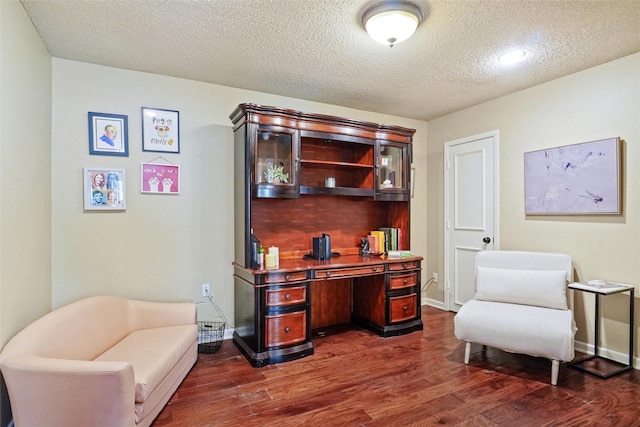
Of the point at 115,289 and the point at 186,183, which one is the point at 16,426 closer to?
the point at 115,289

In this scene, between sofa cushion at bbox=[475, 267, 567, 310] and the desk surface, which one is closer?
sofa cushion at bbox=[475, 267, 567, 310]

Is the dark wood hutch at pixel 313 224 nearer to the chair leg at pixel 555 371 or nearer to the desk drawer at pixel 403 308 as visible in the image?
the desk drawer at pixel 403 308

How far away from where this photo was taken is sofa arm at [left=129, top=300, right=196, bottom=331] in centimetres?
274

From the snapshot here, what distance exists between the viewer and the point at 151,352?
2229 millimetres

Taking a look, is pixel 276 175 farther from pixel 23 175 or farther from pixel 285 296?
pixel 23 175

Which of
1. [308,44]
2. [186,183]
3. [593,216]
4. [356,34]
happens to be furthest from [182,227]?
[593,216]

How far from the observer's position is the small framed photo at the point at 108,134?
2861 mm

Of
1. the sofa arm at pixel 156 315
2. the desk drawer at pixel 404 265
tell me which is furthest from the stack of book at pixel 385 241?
the sofa arm at pixel 156 315

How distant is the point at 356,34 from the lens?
2.41 meters

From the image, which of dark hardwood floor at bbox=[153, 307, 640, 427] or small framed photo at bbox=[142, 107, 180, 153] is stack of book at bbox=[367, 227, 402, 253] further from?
small framed photo at bbox=[142, 107, 180, 153]

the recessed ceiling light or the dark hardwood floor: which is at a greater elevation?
the recessed ceiling light

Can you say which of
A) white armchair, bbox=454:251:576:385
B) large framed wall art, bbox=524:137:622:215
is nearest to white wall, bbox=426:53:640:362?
large framed wall art, bbox=524:137:622:215

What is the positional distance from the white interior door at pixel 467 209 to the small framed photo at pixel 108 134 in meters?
3.65

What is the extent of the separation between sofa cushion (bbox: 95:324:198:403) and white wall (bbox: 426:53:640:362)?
334 cm
